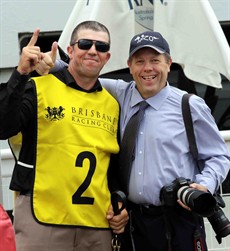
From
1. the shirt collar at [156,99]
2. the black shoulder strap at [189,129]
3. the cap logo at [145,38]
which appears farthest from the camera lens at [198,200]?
the cap logo at [145,38]

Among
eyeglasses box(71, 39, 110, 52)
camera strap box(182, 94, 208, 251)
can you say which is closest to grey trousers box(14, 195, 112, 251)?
camera strap box(182, 94, 208, 251)

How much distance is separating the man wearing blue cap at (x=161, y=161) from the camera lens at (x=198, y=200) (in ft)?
0.32

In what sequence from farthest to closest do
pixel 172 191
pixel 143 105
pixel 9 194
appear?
1. pixel 9 194
2. pixel 143 105
3. pixel 172 191

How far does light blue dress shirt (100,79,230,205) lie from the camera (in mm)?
3838

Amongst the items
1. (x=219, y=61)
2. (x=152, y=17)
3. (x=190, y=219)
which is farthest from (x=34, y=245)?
(x=152, y=17)

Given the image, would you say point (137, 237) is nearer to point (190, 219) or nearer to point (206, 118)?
point (190, 219)

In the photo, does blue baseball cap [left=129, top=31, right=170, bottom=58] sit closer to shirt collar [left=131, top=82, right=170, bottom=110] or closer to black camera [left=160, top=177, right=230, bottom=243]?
shirt collar [left=131, top=82, right=170, bottom=110]

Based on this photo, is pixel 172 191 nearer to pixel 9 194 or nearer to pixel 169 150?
pixel 169 150

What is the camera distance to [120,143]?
399 centimetres

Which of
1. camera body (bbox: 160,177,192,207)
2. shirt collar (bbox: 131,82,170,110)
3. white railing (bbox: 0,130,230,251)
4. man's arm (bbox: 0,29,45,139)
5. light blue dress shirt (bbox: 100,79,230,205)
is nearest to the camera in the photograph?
man's arm (bbox: 0,29,45,139)

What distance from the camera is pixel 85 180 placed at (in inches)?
148

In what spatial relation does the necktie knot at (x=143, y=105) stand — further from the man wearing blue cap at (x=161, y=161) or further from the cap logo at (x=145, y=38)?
the cap logo at (x=145, y=38)

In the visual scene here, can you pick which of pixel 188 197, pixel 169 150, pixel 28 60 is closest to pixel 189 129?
pixel 169 150

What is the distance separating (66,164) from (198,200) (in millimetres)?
713
